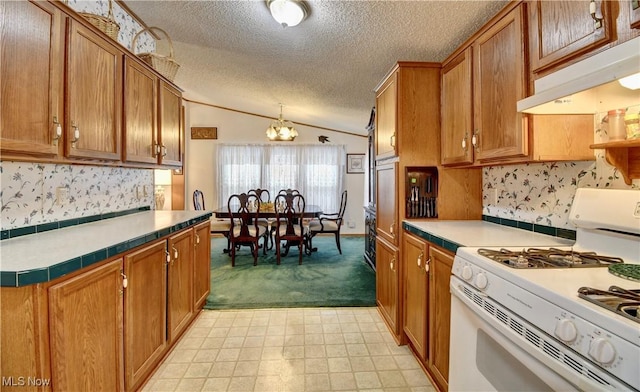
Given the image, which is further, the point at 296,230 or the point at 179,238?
the point at 296,230

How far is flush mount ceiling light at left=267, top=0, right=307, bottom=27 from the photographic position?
2014 mm

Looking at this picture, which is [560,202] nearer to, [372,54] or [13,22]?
[372,54]

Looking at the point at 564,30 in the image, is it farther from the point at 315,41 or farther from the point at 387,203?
the point at 315,41

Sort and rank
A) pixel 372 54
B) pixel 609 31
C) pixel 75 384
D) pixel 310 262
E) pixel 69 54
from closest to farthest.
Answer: pixel 609 31
pixel 75 384
pixel 69 54
pixel 372 54
pixel 310 262

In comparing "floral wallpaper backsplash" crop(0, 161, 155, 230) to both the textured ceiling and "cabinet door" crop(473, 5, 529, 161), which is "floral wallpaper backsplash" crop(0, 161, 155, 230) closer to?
the textured ceiling

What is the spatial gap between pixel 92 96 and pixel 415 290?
220 cm

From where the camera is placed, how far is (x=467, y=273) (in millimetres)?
1255

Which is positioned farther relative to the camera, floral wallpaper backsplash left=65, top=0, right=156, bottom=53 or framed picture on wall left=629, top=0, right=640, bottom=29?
floral wallpaper backsplash left=65, top=0, right=156, bottom=53

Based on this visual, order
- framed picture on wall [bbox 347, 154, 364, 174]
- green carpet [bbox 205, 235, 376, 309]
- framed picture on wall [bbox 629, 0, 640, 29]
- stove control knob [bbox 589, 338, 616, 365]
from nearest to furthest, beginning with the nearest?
stove control knob [bbox 589, 338, 616, 365] → framed picture on wall [bbox 629, 0, 640, 29] → green carpet [bbox 205, 235, 376, 309] → framed picture on wall [bbox 347, 154, 364, 174]

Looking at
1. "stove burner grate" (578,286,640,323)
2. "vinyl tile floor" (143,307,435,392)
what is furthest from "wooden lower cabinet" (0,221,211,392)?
"stove burner grate" (578,286,640,323)

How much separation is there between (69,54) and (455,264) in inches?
81.7

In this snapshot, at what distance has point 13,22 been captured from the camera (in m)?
1.23

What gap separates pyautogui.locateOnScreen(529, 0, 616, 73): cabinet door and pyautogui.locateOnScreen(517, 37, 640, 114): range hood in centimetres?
17

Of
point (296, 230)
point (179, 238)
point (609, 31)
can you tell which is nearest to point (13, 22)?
point (179, 238)
